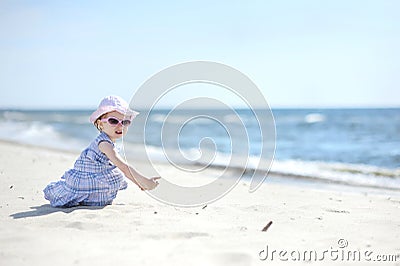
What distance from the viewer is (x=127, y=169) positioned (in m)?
4.28

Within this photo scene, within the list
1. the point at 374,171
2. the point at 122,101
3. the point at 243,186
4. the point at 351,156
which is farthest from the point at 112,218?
the point at 351,156

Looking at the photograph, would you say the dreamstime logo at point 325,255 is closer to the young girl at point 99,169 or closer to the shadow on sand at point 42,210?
the young girl at point 99,169

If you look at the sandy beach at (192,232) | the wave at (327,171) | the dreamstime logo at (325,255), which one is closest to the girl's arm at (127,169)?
the sandy beach at (192,232)

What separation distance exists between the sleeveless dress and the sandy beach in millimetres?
128

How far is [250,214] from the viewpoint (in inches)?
176

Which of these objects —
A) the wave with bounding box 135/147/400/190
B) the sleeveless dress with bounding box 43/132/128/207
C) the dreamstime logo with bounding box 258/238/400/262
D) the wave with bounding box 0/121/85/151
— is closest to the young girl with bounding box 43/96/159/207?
the sleeveless dress with bounding box 43/132/128/207

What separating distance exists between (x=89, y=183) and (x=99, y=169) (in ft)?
0.55

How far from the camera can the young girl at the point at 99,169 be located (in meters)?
4.39

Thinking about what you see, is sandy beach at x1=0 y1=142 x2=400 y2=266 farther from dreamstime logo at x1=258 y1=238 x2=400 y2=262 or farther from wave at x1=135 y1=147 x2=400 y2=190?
wave at x1=135 y1=147 x2=400 y2=190

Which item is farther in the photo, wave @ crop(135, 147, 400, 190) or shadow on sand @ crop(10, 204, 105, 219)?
wave @ crop(135, 147, 400, 190)

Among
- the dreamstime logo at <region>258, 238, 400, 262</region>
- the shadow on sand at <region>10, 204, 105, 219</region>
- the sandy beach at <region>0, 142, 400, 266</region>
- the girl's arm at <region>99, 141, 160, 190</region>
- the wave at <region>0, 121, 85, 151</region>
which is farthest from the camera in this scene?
the wave at <region>0, 121, 85, 151</region>

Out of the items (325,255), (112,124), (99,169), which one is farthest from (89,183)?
(325,255)

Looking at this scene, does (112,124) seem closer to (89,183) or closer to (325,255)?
(89,183)

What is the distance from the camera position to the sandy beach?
3025 mm
